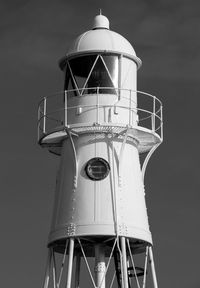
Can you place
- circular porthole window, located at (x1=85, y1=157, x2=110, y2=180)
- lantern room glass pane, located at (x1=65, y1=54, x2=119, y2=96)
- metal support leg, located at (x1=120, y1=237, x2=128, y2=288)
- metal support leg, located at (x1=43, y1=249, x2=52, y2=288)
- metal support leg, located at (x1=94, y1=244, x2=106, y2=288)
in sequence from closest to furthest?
metal support leg, located at (x1=120, y1=237, x2=128, y2=288) < metal support leg, located at (x1=94, y1=244, x2=106, y2=288) < metal support leg, located at (x1=43, y1=249, x2=52, y2=288) < circular porthole window, located at (x1=85, y1=157, x2=110, y2=180) < lantern room glass pane, located at (x1=65, y1=54, x2=119, y2=96)

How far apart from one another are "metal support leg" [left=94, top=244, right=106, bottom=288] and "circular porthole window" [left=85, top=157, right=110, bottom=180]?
113 inches

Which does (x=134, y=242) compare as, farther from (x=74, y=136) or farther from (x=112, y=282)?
(x=74, y=136)

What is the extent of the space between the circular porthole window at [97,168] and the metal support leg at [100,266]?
2.88 m

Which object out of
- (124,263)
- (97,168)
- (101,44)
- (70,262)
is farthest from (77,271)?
(101,44)

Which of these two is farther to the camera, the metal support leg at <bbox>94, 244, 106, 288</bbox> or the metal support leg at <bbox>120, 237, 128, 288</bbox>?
the metal support leg at <bbox>94, 244, 106, 288</bbox>

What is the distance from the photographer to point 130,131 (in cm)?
4688

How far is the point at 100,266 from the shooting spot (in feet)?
152

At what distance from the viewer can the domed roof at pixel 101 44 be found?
47.4 metres

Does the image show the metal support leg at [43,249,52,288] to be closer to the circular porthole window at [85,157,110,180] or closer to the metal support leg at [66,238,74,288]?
the metal support leg at [66,238,74,288]

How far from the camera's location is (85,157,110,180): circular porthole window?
46.6 meters

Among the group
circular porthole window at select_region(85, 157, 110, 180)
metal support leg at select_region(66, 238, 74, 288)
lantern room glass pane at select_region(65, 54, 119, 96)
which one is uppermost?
lantern room glass pane at select_region(65, 54, 119, 96)

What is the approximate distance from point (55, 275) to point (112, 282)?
93.2 inches

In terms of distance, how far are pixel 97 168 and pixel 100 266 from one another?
13.3ft

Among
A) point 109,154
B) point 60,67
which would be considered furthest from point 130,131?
point 60,67
